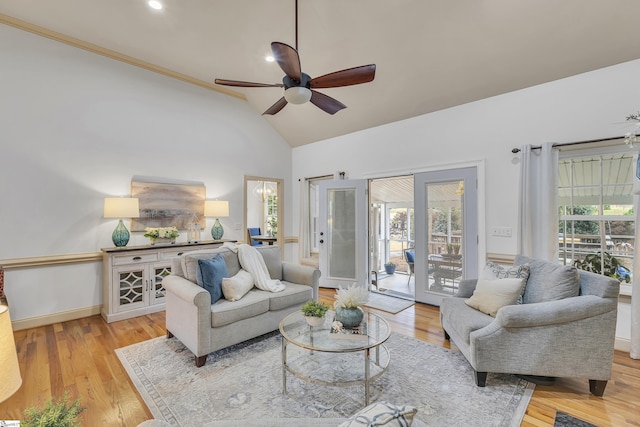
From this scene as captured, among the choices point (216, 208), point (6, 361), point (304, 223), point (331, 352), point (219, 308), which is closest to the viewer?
point (6, 361)

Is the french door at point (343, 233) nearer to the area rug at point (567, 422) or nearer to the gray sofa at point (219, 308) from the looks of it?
the gray sofa at point (219, 308)

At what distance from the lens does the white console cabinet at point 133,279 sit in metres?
3.57

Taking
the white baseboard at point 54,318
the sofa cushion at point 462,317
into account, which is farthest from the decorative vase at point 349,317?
the white baseboard at point 54,318

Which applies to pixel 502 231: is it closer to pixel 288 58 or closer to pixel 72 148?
pixel 288 58

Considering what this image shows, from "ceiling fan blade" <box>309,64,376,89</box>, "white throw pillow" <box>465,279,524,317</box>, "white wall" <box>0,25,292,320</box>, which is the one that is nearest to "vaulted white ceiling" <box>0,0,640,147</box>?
"white wall" <box>0,25,292,320</box>

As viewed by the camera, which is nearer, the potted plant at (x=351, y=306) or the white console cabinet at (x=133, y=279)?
the potted plant at (x=351, y=306)

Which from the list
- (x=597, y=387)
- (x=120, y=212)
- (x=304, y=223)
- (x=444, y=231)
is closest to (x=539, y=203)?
(x=444, y=231)

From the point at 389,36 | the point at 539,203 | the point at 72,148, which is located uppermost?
the point at 389,36

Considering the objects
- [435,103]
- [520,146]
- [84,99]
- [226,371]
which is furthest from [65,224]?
[520,146]

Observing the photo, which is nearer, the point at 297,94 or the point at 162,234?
the point at 297,94

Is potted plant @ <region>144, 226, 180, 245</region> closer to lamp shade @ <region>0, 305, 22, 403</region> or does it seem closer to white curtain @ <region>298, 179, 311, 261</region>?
white curtain @ <region>298, 179, 311, 261</region>

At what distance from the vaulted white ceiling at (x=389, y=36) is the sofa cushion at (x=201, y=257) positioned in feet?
8.64

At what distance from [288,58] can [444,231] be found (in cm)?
321

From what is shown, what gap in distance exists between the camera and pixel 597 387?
2098 mm
